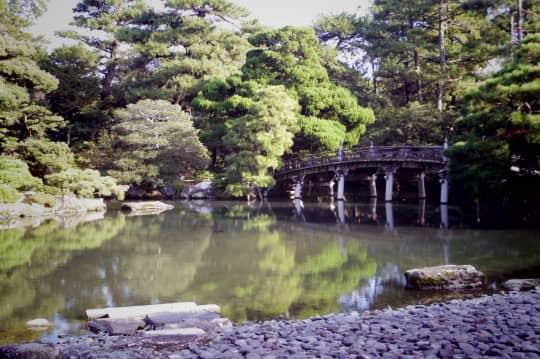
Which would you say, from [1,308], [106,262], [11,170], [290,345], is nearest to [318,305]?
[290,345]

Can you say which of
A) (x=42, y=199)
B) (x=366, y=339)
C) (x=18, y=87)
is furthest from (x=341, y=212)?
(x=366, y=339)

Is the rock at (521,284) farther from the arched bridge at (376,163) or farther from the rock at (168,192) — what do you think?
the rock at (168,192)

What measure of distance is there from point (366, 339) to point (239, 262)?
6.36 meters

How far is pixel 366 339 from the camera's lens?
520 centimetres

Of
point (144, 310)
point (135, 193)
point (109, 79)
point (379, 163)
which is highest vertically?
point (109, 79)

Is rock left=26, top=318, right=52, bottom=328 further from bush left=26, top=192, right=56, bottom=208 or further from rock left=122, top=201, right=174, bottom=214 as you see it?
rock left=122, top=201, right=174, bottom=214

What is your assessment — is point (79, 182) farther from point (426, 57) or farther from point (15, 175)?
point (426, 57)

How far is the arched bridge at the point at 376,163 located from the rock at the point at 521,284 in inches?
453

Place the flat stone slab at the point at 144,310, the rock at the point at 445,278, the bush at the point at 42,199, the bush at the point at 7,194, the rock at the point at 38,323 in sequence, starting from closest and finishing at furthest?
the rock at the point at 38,323 < the flat stone slab at the point at 144,310 < the rock at the point at 445,278 < the bush at the point at 7,194 < the bush at the point at 42,199

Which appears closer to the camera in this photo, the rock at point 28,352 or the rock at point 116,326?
the rock at point 28,352

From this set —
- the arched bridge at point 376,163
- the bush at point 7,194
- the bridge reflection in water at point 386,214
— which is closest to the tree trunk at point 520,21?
the arched bridge at point 376,163

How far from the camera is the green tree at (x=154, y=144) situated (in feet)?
91.0

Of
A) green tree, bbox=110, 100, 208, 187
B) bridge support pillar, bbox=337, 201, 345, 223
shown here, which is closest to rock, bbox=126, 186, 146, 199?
green tree, bbox=110, 100, 208, 187

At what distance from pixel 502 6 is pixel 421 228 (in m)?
13.8
